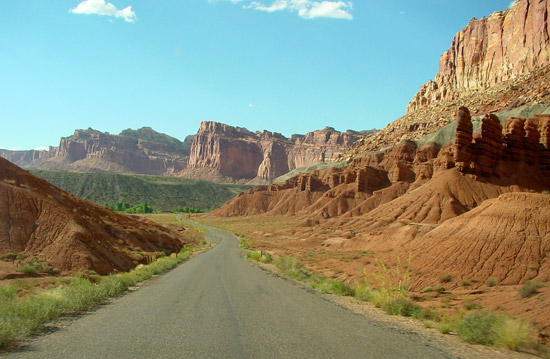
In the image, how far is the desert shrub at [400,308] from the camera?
13.4m

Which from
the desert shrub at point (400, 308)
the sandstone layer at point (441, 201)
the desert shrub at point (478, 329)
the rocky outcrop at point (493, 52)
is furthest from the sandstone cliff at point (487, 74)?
the desert shrub at point (478, 329)

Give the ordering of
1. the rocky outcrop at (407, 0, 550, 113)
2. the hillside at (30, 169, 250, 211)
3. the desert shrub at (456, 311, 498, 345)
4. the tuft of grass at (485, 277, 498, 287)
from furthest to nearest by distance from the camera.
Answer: the hillside at (30, 169, 250, 211) < the rocky outcrop at (407, 0, 550, 113) < the tuft of grass at (485, 277, 498, 287) < the desert shrub at (456, 311, 498, 345)

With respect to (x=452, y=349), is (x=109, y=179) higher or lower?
higher

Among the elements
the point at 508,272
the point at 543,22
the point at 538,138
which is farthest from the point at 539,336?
the point at 543,22

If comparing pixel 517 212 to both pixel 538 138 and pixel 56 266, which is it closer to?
pixel 56 266

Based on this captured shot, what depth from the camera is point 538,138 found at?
67000 mm

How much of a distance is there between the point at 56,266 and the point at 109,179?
5497 inches

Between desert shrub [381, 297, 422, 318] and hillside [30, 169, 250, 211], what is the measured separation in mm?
132643

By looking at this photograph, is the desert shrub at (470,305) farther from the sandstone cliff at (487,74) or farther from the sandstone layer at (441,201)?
the sandstone cliff at (487,74)

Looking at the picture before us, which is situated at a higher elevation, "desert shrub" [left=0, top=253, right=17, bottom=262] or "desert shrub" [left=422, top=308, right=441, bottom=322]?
"desert shrub" [left=422, top=308, right=441, bottom=322]

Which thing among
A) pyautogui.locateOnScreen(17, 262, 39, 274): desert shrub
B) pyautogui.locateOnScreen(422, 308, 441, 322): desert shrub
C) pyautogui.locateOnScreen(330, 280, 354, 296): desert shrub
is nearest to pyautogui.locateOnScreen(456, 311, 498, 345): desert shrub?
pyautogui.locateOnScreen(422, 308, 441, 322): desert shrub

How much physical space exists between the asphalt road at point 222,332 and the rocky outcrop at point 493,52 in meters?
111

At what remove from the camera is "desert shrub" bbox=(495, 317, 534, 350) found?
351 inches

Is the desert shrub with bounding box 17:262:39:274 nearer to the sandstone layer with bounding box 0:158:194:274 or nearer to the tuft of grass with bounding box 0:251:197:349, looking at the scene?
the sandstone layer with bounding box 0:158:194:274
